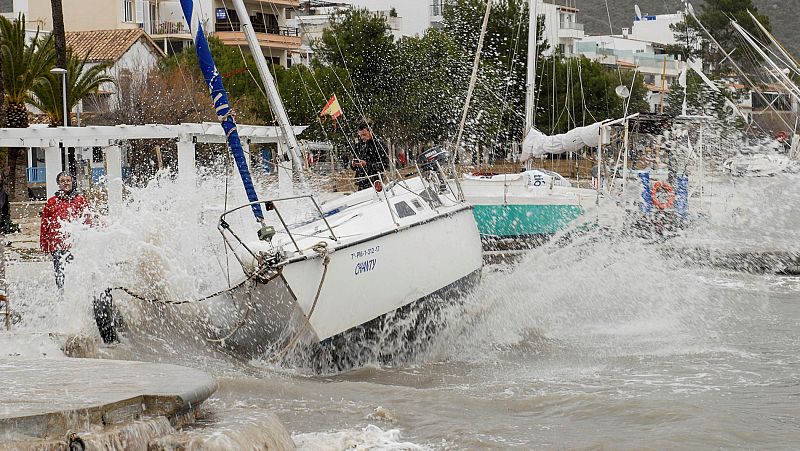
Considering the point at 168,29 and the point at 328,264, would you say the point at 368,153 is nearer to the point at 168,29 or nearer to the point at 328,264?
the point at 328,264

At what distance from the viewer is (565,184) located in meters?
26.7

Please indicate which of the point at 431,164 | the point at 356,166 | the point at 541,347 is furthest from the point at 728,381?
the point at 356,166

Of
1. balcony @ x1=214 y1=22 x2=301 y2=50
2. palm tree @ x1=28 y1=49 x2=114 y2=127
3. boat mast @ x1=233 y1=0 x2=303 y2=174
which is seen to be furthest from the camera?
balcony @ x1=214 y1=22 x2=301 y2=50

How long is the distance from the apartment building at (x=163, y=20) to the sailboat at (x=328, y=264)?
182 ft

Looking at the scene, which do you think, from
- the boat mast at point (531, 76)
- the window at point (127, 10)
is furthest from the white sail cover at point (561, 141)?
the window at point (127, 10)

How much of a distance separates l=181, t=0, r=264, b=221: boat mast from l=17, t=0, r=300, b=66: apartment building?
55143 mm

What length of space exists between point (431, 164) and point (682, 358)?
12.8ft

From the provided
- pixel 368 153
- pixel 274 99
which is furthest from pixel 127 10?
pixel 368 153

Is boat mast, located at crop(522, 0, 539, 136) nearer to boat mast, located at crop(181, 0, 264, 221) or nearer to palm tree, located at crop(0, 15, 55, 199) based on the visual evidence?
boat mast, located at crop(181, 0, 264, 221)

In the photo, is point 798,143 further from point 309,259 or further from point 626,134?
point 309,259

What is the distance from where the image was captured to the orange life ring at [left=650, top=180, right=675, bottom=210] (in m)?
21.4

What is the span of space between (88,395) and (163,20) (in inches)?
2683

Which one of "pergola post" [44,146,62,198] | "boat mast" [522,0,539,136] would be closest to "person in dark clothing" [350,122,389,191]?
"boat mast" [522,0,539,136]

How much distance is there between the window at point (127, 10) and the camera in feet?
229
